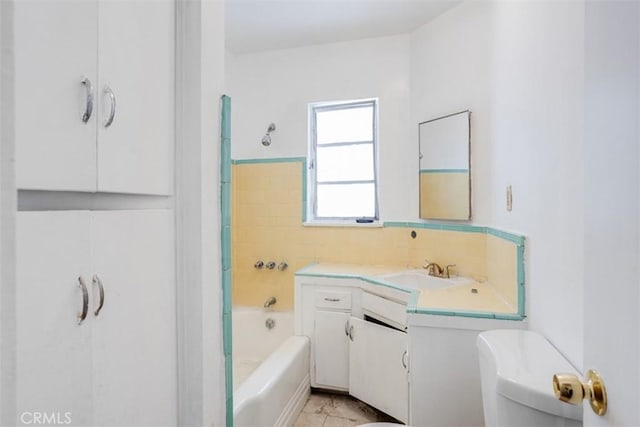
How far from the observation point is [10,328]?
17.6 inches

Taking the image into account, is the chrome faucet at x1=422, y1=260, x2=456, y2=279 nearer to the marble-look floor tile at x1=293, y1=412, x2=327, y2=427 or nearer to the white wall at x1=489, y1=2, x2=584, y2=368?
the white wall at x1=489, y1=2, x2=584, y2=368

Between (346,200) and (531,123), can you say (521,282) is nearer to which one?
(531,123)

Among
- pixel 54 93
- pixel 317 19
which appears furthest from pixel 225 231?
pixel 317 19

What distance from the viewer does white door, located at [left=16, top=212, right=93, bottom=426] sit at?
0.59 meters

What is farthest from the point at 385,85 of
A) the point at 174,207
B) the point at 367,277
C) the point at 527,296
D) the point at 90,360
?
the point at 90,360

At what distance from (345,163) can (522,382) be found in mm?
2133

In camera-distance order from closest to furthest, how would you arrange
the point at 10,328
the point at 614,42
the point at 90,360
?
the point at 10,328 → the point at 614,42 → the point at 90,360

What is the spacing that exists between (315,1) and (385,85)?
78 centimetres

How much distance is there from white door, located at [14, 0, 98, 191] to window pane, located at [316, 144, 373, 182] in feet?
7.42

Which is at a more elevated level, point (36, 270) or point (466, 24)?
point (466, 24)

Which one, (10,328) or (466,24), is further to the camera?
(466,24)

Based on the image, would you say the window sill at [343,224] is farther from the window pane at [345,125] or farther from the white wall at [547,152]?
the white wall at [547,152]

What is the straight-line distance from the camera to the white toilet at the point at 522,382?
0.96 metres

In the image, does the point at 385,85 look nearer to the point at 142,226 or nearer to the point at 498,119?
the point at 498,119
